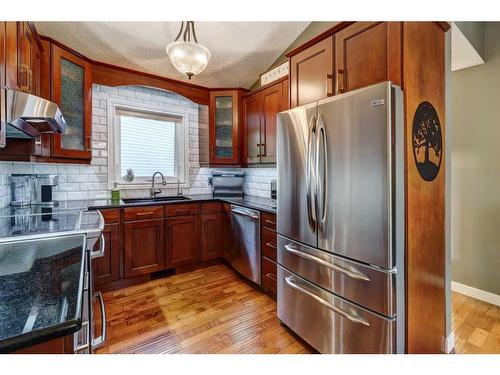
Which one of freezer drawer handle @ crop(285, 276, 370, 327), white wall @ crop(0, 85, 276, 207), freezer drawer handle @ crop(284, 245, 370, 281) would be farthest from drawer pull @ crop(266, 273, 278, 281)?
white wall @ crop(0, 85, 276, 207)

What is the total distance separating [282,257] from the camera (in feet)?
6.68

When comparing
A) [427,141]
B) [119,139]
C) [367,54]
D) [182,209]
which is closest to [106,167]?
[119,139]

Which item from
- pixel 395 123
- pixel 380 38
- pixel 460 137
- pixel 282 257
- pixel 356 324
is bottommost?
pixel 356 324

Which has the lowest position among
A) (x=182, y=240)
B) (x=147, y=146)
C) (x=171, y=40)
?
(x=182, y=240)

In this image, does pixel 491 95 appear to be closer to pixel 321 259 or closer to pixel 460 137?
pixel 460 137

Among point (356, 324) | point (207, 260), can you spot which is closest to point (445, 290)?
point (356, 324)

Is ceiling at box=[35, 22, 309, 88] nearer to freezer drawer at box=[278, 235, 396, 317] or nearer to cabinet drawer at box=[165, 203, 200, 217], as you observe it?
cabinet drawer at box=[165, 203, 200, 217]

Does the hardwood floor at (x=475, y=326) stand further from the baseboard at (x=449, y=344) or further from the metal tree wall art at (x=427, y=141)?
the metal tree wall art at (x=427, y=141)

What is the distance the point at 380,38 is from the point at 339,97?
0.38 meters

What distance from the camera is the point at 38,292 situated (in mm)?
748

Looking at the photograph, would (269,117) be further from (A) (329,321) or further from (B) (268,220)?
(A) (329,321)

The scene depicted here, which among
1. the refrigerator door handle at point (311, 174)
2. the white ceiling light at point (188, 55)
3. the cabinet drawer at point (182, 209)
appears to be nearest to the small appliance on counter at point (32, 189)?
the cabinet drawer at point (182, 209)

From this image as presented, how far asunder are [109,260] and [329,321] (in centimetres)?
222

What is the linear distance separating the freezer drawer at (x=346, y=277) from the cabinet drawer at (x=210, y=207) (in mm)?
1551
